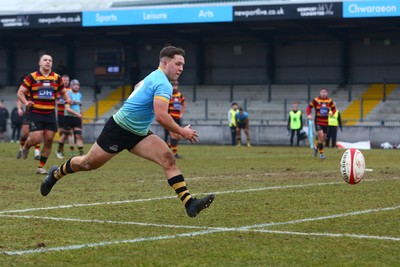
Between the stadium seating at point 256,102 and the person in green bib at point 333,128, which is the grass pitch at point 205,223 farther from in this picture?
the stadium seating at point 256,102

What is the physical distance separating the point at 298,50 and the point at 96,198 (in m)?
36.4

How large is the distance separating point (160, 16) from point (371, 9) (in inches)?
423

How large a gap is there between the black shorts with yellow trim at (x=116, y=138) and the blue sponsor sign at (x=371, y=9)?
104 feet

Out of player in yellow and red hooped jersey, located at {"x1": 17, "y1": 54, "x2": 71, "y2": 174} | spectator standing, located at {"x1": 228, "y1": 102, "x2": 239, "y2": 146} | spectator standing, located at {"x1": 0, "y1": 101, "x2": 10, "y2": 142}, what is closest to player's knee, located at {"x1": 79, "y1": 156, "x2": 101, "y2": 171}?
player in yellow and red hooped jersey, located at {"x1": 17, "y1": 54, "x2": 71, "y2": 174}

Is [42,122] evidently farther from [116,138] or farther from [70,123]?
[116,138]

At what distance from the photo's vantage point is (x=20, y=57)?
5562cm

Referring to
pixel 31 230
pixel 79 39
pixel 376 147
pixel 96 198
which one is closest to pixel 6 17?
pixel 79 39

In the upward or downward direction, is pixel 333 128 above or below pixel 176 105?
below

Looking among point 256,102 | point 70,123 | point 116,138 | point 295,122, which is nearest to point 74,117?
point 70,123

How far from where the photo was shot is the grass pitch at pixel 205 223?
7.45 metres

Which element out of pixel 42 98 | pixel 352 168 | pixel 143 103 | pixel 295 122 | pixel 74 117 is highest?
pixel 143 103

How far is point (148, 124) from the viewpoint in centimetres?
1002

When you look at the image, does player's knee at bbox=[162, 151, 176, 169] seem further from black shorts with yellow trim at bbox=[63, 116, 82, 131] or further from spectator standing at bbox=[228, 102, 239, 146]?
spectator standing at bbox=[228, 102, 239, 146]

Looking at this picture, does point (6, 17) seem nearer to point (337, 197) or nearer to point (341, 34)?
point (341, 34)
